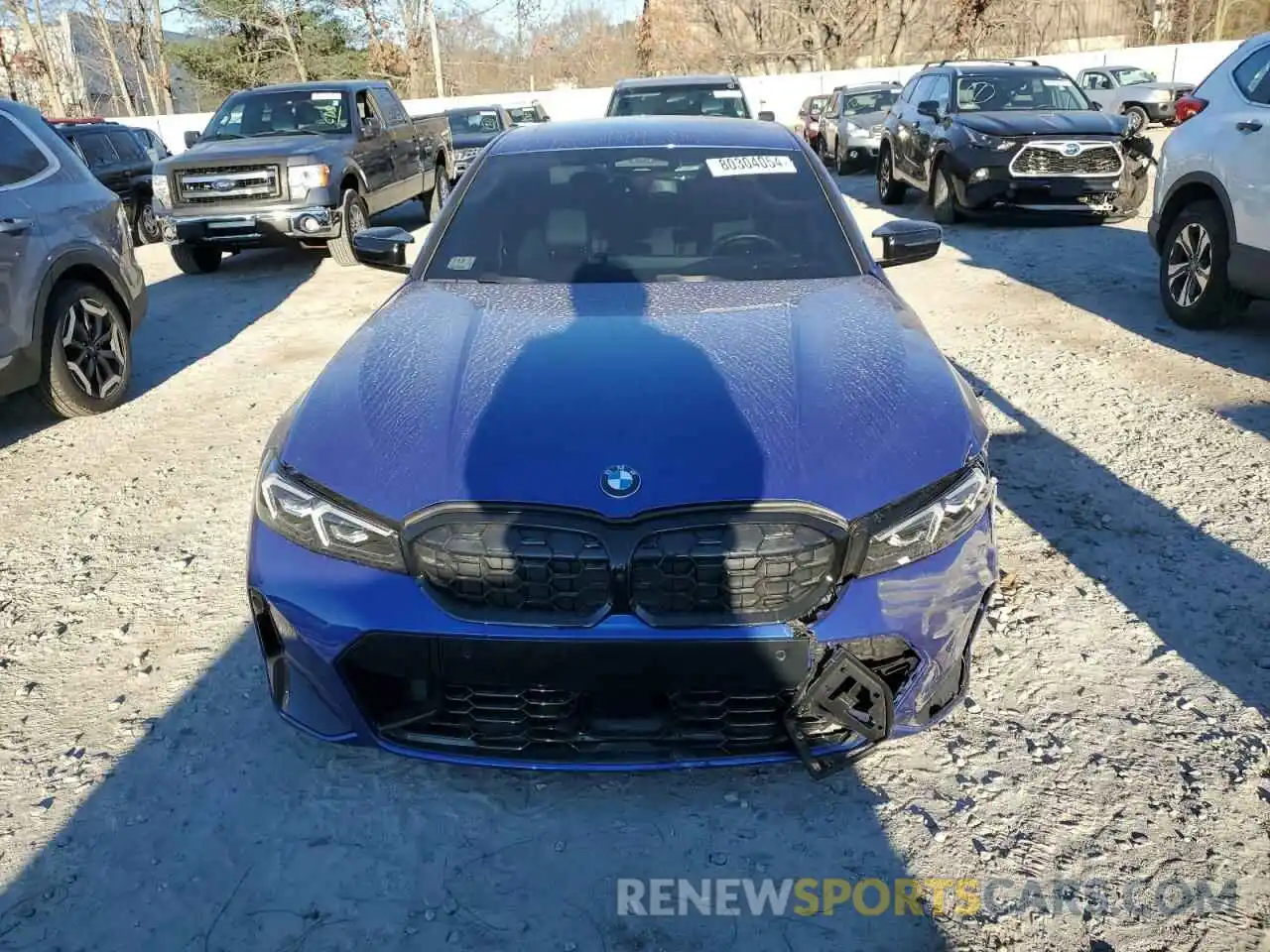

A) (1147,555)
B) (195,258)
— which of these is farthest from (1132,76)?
(1147,555)

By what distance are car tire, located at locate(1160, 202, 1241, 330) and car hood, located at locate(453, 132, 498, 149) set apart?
11213mm

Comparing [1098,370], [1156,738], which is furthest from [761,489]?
[1098,370]

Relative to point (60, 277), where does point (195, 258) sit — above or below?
below

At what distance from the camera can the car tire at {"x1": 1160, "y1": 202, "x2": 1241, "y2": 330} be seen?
6.30 m

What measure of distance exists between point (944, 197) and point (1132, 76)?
20.3 metres

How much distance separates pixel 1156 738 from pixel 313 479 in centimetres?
240

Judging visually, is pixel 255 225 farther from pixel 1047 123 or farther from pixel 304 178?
pixel 1047 123

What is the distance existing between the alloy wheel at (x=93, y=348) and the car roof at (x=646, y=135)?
3082 millimetres

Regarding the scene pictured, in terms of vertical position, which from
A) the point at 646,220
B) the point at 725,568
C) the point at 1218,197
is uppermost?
the point at 646,220

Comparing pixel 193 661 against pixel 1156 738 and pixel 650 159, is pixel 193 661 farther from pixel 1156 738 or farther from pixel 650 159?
pixel 1156 738

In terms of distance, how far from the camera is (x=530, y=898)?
2285mm

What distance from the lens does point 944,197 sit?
11320 millimetres

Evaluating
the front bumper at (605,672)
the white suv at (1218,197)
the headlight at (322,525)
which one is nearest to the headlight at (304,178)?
the white suv at (1218,197)

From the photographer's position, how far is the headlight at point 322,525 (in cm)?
233
